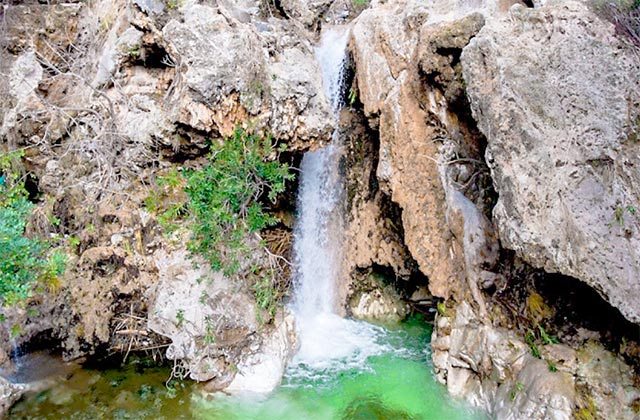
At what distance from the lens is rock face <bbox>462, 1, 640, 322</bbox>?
470 cm

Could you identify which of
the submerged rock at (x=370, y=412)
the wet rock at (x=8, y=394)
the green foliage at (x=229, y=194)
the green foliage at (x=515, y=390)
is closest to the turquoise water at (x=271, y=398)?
the submerged rock at (x=370, y=412)

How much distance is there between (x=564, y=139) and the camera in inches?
201

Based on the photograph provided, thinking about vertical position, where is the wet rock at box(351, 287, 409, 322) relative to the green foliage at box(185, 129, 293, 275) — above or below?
below

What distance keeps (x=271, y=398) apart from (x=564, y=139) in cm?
526

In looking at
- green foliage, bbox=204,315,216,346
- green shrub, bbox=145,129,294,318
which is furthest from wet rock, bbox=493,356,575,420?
green foliage, bbox=204,315,216,346

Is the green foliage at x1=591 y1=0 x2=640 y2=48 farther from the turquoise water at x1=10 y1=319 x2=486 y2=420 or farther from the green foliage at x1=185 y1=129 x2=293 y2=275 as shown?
the turquoise water at x1=10 y1=319 x2=486 y2=420

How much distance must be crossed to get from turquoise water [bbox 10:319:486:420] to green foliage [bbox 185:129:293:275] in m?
1.92

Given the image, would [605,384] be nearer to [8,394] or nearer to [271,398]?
[271,398]

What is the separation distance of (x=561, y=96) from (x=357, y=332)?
5319 mm

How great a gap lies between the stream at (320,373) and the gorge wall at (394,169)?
0.31m

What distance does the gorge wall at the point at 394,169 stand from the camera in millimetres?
5023

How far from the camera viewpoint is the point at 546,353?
5625 millimetres

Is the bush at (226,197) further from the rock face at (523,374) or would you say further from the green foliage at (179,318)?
the rock face at (523,374)

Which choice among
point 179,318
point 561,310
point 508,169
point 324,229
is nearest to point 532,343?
point 561,310
